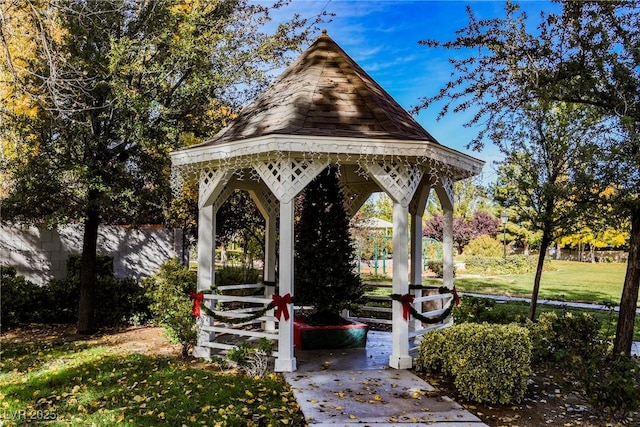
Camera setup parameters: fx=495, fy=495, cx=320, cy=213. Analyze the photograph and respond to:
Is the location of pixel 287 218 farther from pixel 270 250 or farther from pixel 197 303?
pixel 270 250

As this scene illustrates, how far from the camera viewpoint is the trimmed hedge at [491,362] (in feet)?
17.3

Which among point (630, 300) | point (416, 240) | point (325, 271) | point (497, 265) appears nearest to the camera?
point (630, 300)

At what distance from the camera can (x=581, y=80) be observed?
20.5 ft

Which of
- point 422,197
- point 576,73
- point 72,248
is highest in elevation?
point 576,73

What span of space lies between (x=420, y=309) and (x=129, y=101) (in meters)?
6.12

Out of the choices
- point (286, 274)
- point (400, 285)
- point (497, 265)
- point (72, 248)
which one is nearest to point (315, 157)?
point (286, 274)

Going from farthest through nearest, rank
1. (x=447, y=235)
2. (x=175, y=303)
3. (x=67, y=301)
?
1. (x=67, y=301)
2. (x=447, y=235)
3. (x=175, y=303)

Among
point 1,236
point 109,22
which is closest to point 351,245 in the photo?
point 109,22

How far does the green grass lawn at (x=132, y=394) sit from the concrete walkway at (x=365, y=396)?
0.74ft

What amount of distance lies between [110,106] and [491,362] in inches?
266

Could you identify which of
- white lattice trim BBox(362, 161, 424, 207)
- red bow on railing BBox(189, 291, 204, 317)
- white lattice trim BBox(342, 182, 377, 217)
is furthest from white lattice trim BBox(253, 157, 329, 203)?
white lattice trim BBox(342, 182, 377, 217)

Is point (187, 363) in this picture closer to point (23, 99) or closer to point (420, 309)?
point (420, 309)

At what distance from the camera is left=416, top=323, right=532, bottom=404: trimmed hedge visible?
5258 millimetres

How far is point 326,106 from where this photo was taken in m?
7.21
